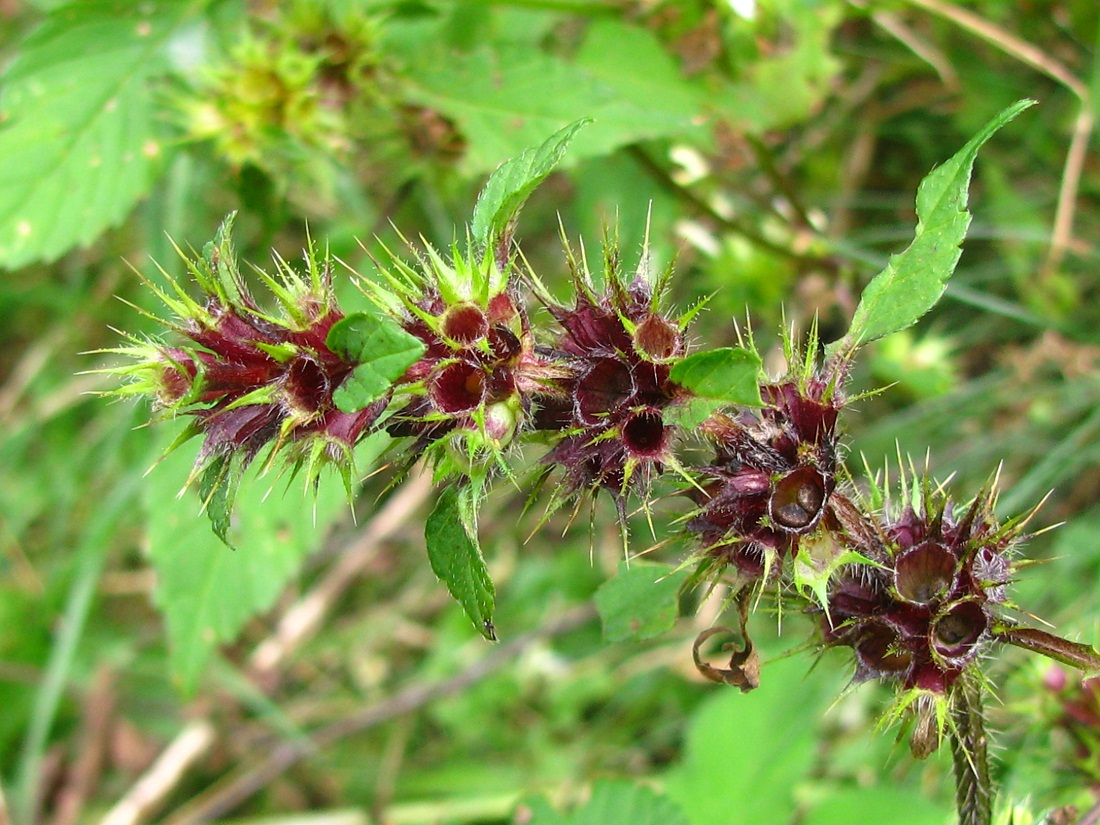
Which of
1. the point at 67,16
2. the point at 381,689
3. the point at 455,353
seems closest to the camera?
the point at 455,353

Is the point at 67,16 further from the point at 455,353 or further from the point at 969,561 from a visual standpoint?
the point at 969,561

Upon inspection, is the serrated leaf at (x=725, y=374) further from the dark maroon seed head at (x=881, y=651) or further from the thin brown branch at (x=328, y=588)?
the thin brown branch at (x=328, y=588)

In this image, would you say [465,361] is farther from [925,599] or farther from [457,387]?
[925,599]

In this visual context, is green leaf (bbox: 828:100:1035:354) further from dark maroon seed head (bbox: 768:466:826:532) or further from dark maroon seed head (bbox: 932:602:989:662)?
dark maroon seed head (bbox: 932:602:989:662)

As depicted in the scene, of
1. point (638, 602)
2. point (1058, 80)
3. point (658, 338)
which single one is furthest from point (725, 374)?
point (1058, 80)

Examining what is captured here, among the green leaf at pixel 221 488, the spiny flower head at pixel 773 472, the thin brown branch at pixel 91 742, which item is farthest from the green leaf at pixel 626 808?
the thin brown branch at pixel 91 742

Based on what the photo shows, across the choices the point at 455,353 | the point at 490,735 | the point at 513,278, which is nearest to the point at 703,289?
the point at 490,735
